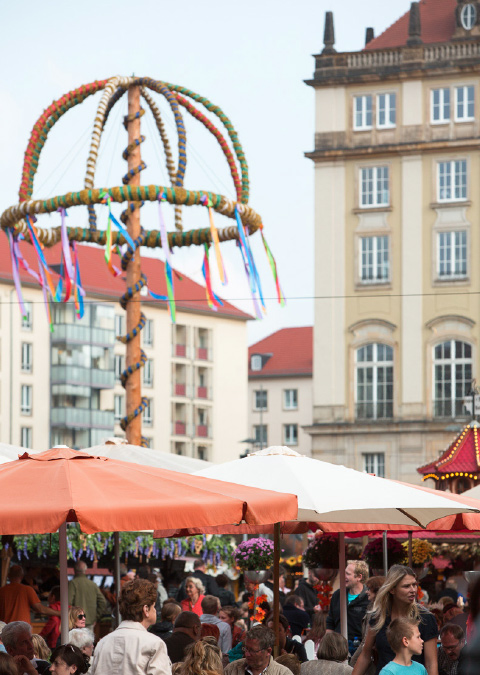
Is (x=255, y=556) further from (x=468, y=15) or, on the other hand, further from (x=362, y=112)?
(x=468, y=15)

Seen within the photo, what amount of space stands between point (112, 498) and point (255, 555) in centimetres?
708

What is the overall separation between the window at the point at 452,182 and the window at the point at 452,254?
159cm

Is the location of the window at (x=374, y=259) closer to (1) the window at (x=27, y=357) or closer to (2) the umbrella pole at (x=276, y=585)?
(1) the window at (x=27, y=357)

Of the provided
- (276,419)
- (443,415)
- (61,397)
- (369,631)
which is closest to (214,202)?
(369,631)

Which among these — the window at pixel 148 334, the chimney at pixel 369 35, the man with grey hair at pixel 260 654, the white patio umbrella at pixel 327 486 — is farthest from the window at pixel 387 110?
the man with grey hair at pixel 260 654

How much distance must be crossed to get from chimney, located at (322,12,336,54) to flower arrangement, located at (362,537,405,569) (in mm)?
42965

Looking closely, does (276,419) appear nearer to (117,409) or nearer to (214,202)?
(117,409)

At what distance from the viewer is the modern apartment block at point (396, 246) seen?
55.1 meters

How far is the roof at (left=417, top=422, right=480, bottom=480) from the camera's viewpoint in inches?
1105

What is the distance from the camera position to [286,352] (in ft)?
313

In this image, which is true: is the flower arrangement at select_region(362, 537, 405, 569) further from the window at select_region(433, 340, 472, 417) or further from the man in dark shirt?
the window at select_region(433, 340, 472, 417)

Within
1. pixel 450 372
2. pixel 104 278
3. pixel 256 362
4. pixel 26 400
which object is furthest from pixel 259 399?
pixel 450 372

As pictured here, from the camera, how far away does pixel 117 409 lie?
3238 inches

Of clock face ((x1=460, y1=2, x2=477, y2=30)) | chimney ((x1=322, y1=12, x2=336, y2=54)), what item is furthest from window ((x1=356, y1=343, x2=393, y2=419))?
clock face ((x1=460, y1=2, x2=477, y2=30))
